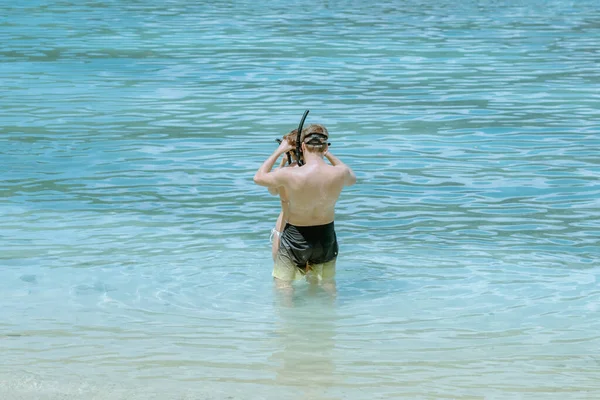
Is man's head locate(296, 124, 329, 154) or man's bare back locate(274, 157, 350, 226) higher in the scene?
man's head locate(296, 124, 329, 154)

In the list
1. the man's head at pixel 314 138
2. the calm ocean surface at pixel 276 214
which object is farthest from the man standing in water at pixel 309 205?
the calm ocean surface at pixel 276 214

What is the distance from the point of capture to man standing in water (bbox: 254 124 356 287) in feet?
27.4

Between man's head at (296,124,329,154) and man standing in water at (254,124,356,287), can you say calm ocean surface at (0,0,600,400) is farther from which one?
man's head at (296,124,329,154)

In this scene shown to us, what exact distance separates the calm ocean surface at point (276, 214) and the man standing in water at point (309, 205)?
0.25 meters

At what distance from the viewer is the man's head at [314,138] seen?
8.29 meters

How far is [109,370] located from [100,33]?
72.4ft

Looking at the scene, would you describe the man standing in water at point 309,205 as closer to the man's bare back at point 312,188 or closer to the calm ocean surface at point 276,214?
the man's bare back at point 312,188

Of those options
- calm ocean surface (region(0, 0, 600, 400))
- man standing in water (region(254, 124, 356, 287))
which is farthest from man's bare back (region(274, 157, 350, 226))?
calm ocean surface (region(0, 0, 600, 400))

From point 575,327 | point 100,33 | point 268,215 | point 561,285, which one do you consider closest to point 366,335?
point 575,327

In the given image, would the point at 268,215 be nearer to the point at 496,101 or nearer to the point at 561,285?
the point at 561,285

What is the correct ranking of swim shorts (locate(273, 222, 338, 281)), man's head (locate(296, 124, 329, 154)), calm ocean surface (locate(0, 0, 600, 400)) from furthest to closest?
swim shorts (locate(273, 222, 338, 281)) < man's head (locate(296, 124, 329, 154)) < calm ocean surface (locate(0, 0, 600, 400))

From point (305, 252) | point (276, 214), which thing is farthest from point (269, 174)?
point (276, 214)

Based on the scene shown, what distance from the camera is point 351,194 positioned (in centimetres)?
1315

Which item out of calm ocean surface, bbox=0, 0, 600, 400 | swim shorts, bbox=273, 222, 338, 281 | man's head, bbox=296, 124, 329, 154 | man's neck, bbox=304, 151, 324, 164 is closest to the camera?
calm ocean surface, bbox=0, 0, 600, 400
